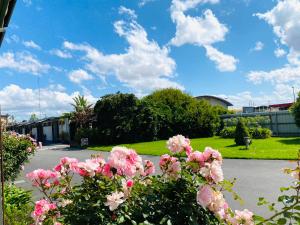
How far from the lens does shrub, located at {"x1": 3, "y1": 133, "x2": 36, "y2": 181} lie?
10156 millimetres

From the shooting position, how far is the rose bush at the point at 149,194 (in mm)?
2375

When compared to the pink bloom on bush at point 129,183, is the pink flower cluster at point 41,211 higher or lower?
lower

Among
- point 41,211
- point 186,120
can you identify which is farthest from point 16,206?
point 186,120

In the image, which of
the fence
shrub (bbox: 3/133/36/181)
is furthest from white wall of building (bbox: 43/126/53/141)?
shrub (bbox: 3/133/36/181)

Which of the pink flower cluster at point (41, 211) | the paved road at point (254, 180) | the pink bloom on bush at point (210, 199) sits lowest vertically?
the paved road at point (254, 180)

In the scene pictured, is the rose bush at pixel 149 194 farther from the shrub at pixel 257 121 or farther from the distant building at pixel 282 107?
the distant building at pixel 282 107

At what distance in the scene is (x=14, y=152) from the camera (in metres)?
10.6

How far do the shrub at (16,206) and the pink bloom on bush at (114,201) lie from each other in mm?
3236

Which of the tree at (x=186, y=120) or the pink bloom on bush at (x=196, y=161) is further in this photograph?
the tree at (x=186, y=120)

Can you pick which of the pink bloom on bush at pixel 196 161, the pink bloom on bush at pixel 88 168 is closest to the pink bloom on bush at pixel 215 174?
the pink bloom on bush at pixel 196 161

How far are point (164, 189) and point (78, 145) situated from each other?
1259 inches

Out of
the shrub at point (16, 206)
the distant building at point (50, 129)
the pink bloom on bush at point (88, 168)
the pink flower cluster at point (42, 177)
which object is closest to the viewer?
the pink bloom on bush at point (88, 168)

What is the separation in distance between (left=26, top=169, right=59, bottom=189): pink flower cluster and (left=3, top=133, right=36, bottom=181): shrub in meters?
7.65

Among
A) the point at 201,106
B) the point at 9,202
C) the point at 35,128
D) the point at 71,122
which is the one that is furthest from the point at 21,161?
the point at 35,128
